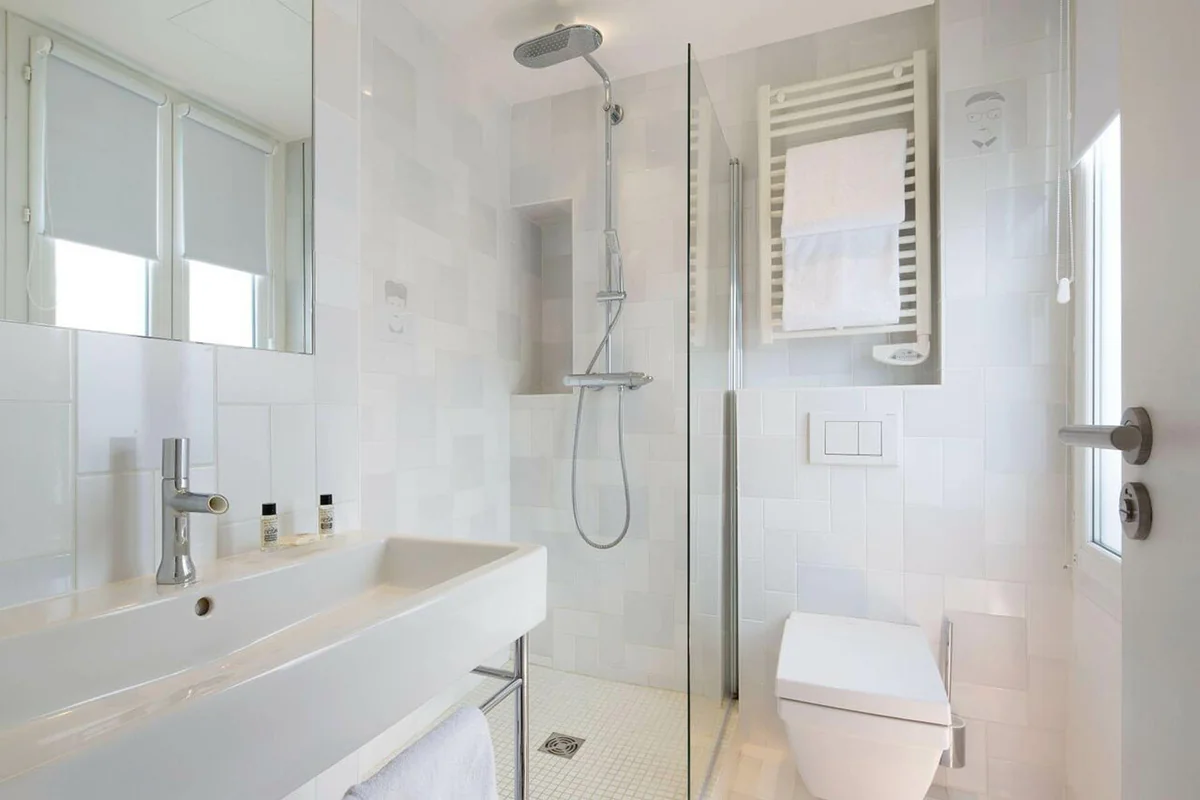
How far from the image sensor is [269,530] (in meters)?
1.01

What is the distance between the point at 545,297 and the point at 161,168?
120 centimetres

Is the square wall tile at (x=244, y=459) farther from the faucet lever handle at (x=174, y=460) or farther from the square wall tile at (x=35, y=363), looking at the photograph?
the square wall tile at (x=35, y=363)

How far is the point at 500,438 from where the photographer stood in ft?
6.45

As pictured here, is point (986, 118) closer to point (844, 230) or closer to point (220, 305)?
point (844, 230)

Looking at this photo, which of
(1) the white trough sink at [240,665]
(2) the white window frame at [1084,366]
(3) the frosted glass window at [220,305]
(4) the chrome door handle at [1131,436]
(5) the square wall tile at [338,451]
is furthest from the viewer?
(2) the white window frame at [1084,366]

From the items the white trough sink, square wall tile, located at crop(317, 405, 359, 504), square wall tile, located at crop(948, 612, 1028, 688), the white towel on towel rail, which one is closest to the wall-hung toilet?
square wall tile, located at crop(948, 612, 1028, 688)

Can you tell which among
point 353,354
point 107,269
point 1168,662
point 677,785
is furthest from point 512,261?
point 1168,662

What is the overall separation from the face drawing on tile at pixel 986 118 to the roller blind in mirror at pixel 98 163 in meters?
1.98

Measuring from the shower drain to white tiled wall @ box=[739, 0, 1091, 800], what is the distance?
0.84 metres

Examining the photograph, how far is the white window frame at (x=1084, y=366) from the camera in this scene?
143cm


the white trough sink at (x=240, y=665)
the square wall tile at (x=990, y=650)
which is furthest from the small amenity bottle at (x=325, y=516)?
the square wall tile at (x=990, y=650)

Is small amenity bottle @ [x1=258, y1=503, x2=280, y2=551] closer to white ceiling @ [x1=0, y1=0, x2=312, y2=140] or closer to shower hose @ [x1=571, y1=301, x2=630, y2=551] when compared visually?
white ceiling @ [x1=0, y1=0, x2=312, y2=140]

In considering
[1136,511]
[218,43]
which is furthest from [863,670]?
[218,43]

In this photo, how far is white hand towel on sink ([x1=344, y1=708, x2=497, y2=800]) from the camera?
715mm
